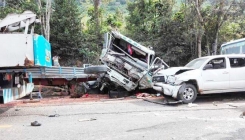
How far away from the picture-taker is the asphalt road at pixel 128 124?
561 cm

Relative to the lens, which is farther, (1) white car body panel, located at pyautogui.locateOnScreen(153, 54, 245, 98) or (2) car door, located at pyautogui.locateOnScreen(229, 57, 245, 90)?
(2) car door, located at pyautogui.locateOnScreen(229, 57, 245, 90)

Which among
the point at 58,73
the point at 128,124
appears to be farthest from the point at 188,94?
the point at 58,73

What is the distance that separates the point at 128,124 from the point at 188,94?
3.92m

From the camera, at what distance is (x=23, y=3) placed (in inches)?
880

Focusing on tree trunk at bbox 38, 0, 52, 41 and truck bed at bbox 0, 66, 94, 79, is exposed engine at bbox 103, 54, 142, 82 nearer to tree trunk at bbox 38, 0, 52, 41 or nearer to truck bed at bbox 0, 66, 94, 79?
truck bed at bbox 0, 66, 94, 79

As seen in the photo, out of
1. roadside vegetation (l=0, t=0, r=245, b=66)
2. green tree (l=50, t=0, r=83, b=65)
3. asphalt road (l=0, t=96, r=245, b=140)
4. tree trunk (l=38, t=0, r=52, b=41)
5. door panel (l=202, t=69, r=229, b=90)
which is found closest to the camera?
asphalt road (l=0, t=96, r=245, b=140)

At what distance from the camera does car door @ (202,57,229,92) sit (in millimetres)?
10133

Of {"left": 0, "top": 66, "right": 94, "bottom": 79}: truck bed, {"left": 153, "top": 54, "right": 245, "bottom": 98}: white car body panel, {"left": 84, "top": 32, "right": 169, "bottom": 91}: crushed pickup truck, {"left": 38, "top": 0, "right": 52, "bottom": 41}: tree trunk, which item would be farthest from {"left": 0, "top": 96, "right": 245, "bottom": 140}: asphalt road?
{"left": 38, "top": 0, "right": 52, "bottom": 41}: tree trunk

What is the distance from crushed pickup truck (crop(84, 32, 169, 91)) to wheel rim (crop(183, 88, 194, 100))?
8.10 ft

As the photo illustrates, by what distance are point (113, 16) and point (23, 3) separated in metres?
8.93

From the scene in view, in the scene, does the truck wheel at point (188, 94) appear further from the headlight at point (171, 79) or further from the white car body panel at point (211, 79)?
the headlight at point (171, 79)

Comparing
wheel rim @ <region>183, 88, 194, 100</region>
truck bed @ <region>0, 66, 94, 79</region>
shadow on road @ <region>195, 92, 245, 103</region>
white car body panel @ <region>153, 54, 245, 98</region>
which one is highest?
truck bed @ <region>0, 66, 94, 79</region>

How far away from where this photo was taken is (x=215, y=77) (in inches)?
402

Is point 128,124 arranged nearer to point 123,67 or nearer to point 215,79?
point 215,79
